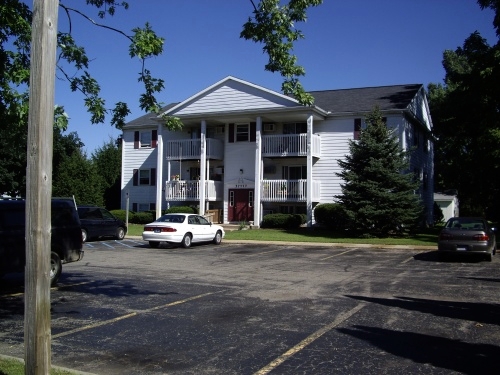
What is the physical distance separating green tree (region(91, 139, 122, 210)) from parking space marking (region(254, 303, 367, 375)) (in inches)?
1520

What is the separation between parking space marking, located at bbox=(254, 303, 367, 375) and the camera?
6.06 meters

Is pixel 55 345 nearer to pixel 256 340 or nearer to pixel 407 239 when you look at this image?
pixel 256 340

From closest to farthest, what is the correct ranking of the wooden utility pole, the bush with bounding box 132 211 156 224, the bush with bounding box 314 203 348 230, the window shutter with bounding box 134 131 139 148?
the wooden utility pole, the bush with bounding box 314 203 348 230, the bush with bounding box 132 211 156 224, the window shutter with bounding box 134 131 139 148

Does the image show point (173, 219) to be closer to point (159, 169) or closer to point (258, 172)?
point (258, 172)

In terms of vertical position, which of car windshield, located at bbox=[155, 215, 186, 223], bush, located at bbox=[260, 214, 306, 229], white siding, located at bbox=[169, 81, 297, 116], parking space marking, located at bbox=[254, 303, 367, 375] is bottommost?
parking space marking, located at bbox=[254, 303, 367, 375]

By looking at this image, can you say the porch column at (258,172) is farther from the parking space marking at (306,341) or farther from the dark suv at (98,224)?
the parking space marking at (306,341)

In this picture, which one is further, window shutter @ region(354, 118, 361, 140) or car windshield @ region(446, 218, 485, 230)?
window shutter @ region(354, 118, 361, 140)

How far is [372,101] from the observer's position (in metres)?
33.6

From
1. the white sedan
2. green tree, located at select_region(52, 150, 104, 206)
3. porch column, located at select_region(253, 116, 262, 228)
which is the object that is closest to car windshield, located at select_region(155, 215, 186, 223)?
the white sedan

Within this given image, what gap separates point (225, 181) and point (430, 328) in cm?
2882

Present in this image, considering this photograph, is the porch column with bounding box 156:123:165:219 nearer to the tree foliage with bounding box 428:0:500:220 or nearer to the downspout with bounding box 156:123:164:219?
the downspout with bounding box 156:123:164:219

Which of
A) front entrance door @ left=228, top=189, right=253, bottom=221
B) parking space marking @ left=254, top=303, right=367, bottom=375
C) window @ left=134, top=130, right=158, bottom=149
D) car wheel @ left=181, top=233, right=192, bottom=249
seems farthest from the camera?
→ window @ left=134, top=130, right=158, bottom=149

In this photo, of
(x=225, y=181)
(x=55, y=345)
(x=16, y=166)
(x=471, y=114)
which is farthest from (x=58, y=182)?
(x=55, y=345)

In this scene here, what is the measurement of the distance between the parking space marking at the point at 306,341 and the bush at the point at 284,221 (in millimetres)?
22524
